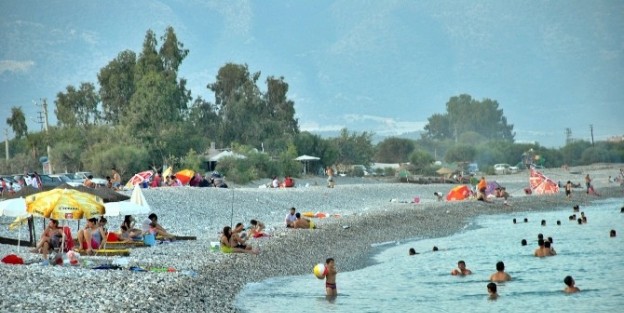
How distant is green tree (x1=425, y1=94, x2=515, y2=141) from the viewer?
195 metres

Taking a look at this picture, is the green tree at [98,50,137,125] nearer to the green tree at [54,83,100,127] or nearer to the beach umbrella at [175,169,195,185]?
the green tree at [54,83,100,127]

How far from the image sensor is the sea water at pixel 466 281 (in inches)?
847

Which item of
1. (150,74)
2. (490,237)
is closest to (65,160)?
(150,74)

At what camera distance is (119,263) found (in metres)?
22.3

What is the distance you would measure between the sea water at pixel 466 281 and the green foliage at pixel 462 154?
94683 millimetres

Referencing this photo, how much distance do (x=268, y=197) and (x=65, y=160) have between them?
→ 1009 inches

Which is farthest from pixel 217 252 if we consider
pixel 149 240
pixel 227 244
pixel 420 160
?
Result: pixel 420 160

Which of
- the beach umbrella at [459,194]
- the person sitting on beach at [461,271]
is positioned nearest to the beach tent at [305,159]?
the beach umbrella at [459,194]

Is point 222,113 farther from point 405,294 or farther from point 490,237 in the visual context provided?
point 405,294

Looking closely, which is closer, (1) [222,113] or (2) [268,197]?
(2) [268,197]

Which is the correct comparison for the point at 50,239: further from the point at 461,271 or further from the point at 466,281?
the point at 461,271

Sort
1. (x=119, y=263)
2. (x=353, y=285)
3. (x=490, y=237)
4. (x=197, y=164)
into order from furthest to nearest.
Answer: (x=197, y=164) → (x=490, y=237) → (x=353, y=285) → (x=119, y=263)

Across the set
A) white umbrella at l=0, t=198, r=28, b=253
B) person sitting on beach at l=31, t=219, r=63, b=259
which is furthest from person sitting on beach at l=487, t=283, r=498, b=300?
white umbrella at l=0, t=198, r=28, b=253

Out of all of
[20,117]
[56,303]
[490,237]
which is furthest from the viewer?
[20,117]
